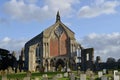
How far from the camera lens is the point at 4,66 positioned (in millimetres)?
84312

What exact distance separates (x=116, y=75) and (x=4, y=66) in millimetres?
→ 57031

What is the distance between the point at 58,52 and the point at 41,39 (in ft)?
18.2

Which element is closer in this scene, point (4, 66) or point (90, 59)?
point (4, 66)

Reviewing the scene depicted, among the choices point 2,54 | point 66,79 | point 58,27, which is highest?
point 58,27

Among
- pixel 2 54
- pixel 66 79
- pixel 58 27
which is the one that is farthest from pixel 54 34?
pixel 66 79

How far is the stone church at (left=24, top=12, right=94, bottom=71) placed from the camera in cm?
8912

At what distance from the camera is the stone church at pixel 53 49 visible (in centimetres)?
8912

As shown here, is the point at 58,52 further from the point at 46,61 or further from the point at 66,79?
the point at 66,79

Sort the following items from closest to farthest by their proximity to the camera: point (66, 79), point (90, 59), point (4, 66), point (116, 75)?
point (116, 75) < point (66, 79) < point (4, 66) < point (90, 59)

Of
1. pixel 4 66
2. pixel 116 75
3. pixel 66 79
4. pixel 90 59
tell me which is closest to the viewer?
pixel 116 75

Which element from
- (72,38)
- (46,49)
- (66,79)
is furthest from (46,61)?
(66,79)

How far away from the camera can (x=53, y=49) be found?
9206 centimetres

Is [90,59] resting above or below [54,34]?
below

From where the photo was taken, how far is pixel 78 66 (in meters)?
91.3
